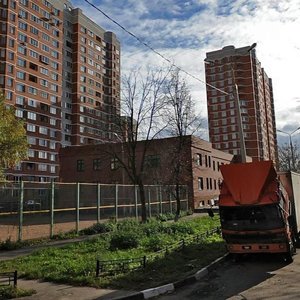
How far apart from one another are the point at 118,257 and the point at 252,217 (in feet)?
13.9

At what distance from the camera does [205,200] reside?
50688mm

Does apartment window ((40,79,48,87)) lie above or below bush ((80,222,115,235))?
above

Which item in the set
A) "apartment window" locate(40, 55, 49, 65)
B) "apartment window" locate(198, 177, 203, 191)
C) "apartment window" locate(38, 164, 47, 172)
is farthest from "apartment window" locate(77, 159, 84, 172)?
"apartment window" locate(40, 55, 49, 65)

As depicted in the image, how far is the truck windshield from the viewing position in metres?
11.9

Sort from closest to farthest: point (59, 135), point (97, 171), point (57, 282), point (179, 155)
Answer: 1. point (57, 282)
2. point (179, 155)
3. point (97, 171)
4. point (59, 135)

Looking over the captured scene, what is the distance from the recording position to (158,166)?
1686 inches

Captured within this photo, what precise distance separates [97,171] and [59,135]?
3700cm

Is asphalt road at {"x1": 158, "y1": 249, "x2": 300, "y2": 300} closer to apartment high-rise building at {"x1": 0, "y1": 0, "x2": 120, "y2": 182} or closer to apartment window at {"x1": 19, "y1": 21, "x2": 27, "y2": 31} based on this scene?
apartment high-rise building at {"x1": 0, "y1": 0, "x2": 120, "y2": 182}

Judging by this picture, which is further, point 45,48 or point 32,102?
point 45,48

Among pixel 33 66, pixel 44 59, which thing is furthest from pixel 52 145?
pixel 44 59

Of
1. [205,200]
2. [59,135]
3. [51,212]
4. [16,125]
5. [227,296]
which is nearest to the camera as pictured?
[227,296]

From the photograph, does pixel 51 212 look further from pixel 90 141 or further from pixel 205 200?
pixel 90 141

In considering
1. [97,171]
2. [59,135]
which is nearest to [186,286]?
[97,171]

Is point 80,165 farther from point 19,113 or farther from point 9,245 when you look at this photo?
point 9,245
